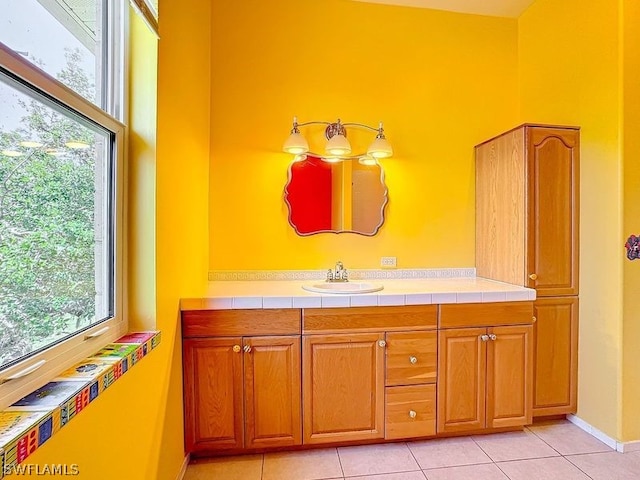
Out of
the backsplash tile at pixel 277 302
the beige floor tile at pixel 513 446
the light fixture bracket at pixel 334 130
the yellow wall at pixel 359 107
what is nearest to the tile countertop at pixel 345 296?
the backsplash tile at pixel 277 302

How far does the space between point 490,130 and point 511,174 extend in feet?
1.95

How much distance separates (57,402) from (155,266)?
659 millimetres

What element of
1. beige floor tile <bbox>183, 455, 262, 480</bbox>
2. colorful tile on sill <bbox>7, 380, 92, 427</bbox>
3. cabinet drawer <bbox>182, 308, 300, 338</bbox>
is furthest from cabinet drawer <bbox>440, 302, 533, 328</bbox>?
colorful tile on sill <bbox>7, 380, 92, 427</bbox>

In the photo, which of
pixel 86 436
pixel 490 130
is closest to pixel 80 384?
pixel 86 436

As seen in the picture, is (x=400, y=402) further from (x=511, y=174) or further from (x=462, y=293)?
(x=511, y=174)

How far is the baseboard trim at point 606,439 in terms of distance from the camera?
1.92 m

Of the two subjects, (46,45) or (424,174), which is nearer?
(46,45)

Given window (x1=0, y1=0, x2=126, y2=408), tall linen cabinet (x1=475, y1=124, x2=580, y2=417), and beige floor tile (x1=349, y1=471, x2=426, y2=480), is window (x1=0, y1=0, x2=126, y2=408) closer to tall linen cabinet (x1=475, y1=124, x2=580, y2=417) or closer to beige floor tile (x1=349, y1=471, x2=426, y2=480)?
beige floor tile (x1=349, y1=471, x2=426, y2=480)

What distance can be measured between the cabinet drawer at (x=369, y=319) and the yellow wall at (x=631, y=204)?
1.09 metres

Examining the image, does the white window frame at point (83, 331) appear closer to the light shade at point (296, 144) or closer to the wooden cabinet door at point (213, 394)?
the wooden cabinet door at point (213, 394)

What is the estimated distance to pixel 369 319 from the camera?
1910 mm

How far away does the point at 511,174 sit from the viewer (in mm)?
2223

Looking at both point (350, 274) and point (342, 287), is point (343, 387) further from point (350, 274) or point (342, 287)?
point (350, 274)

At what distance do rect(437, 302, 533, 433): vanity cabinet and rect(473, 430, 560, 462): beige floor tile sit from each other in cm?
10
